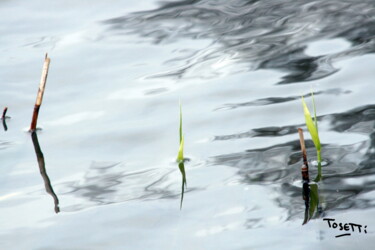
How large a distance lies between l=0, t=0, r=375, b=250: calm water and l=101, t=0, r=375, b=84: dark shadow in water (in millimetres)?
11

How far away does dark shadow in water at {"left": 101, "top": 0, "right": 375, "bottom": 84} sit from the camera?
128 inches

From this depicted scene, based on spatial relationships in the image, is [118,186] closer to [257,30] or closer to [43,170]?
[43,170]

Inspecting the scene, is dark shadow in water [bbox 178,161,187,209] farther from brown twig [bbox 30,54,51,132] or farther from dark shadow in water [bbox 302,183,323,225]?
brown twig [bbox 30,54,51,132]

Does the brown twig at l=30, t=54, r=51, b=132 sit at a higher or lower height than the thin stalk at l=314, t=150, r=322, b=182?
higher

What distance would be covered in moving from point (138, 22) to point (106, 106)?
3.30ft

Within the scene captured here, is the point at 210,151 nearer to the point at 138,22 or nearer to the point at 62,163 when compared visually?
the point at 62,163

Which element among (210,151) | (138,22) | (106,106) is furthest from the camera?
(138,22)

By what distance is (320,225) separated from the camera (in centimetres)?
206

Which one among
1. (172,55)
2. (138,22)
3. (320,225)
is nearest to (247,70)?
(172,55)

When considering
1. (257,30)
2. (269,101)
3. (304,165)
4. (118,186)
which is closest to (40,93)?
(118,186)
